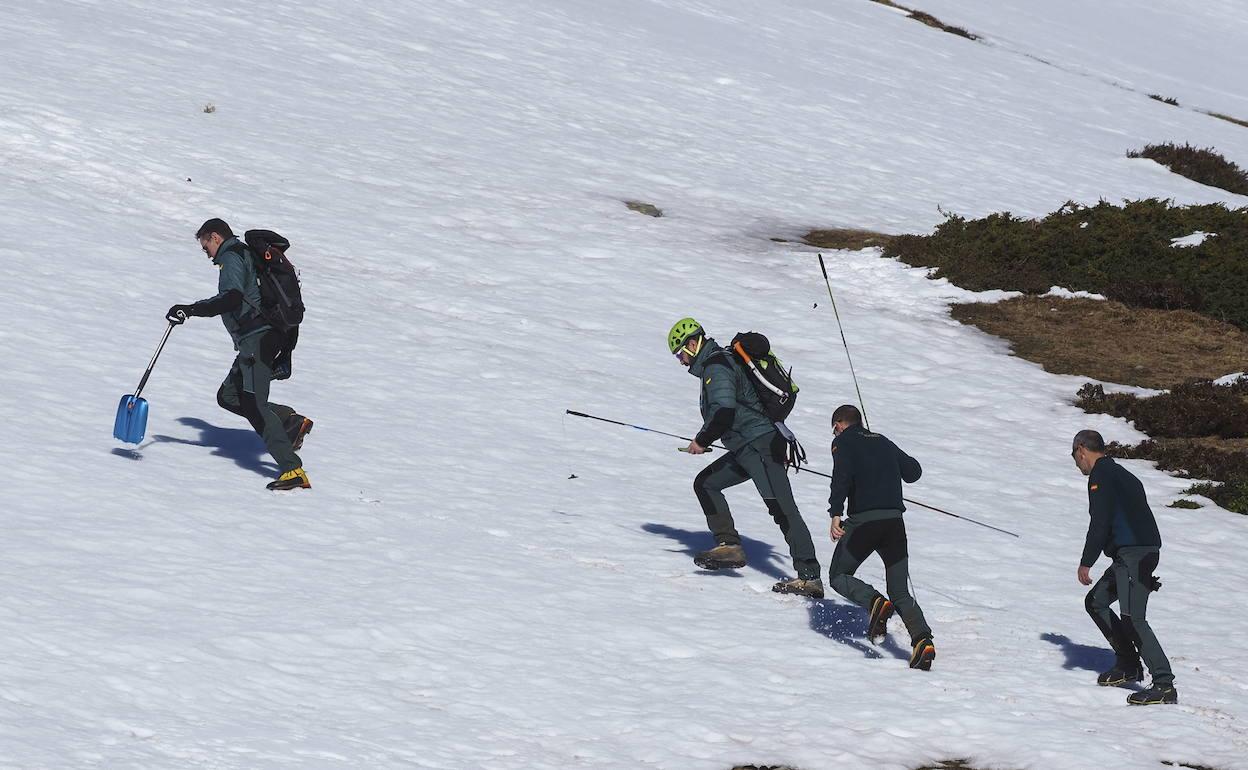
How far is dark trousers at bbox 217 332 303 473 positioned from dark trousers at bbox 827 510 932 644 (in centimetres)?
470

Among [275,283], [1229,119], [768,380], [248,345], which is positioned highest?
[1229,119]

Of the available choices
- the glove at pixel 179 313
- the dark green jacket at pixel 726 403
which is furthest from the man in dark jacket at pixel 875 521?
the glove at pixel 179 313

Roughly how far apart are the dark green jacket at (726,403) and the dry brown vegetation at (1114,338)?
10.1 m

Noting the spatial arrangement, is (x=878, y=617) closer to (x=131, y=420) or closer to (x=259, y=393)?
(x=259, y=393)

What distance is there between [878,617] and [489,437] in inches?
219

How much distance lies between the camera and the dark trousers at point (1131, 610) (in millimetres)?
9867

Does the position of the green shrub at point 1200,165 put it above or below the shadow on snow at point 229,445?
above

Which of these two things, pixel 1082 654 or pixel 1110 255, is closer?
pixel 1082 654

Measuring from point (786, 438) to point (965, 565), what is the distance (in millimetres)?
2767

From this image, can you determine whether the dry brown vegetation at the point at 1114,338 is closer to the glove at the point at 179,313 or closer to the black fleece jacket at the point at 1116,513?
the black fleece jacket at the point at 1116,513

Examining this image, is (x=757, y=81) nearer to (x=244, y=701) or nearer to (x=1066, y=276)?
(x=1066, y=276)

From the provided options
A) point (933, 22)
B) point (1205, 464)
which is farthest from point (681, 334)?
point (933, 22)

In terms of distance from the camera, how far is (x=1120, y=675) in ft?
33.5

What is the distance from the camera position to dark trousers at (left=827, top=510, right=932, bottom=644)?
10297 mm
